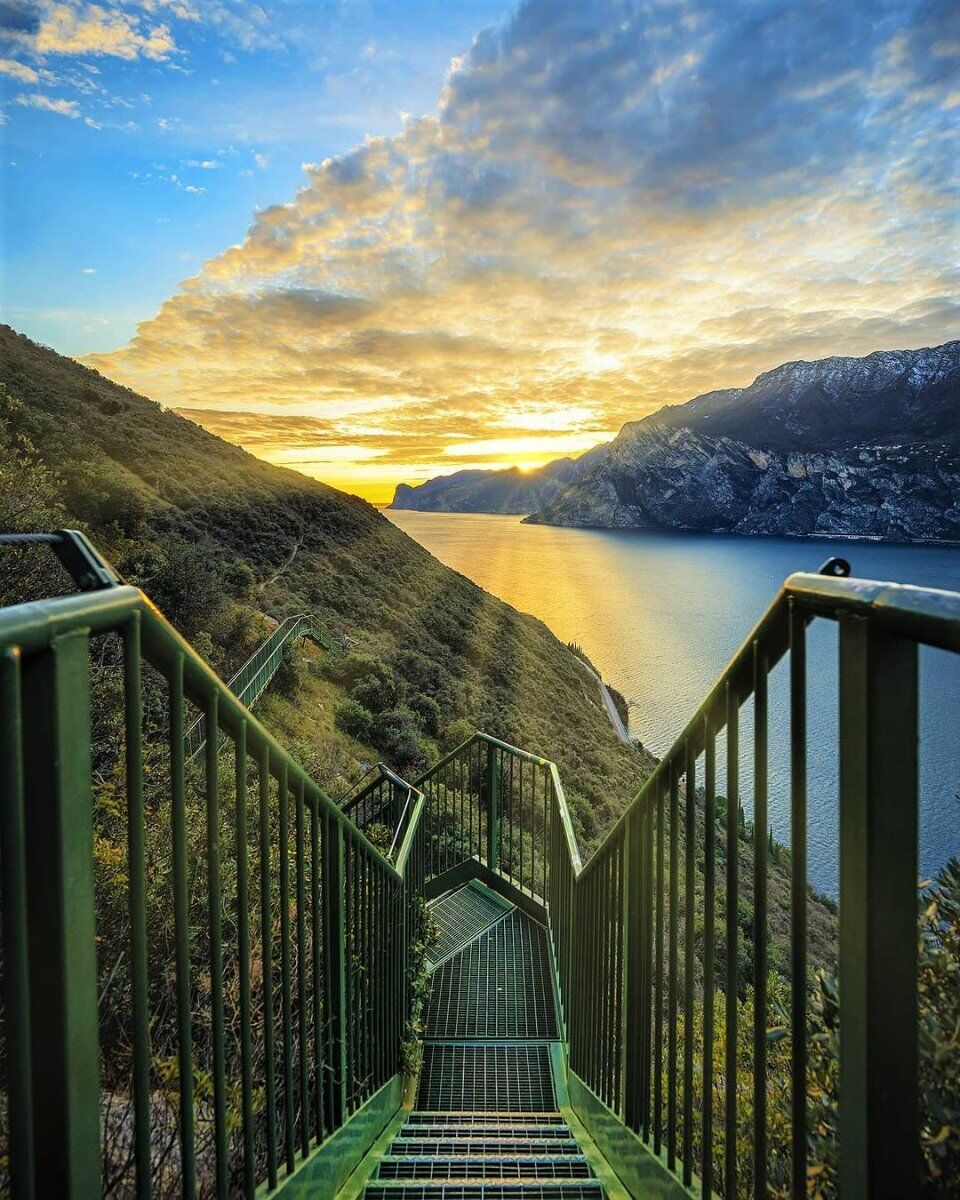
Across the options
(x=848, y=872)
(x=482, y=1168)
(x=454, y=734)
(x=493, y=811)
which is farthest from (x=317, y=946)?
(x=454, y=734)

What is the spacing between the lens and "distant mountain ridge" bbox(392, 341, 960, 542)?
98938 millimetres

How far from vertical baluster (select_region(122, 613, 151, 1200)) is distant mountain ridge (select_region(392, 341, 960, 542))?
111m

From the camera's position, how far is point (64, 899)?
2.52 ft

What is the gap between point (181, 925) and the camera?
1135 millimetres

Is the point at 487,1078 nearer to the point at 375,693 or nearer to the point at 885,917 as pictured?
the point at 885,917

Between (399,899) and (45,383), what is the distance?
3422 cm

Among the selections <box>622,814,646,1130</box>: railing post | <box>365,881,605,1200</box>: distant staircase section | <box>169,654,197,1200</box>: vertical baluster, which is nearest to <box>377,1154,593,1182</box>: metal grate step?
<box>365,881,605,1200</box>: distant staircase section

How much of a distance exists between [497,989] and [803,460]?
127446mm

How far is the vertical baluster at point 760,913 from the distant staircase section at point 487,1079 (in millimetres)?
1708

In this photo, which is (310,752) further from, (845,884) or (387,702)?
(845,884)

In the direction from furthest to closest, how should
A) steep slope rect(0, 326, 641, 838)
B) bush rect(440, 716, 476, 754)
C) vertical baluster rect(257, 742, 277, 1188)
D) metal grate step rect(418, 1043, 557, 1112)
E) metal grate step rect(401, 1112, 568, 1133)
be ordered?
1. bush rect(440, 716, 476, 754)
2. steep slope rect(0, 326, 641, 838)
3. metal grate step rect(418, 1043, 557, 1112)
4. metal grate step rect(401, 1112, 568, 1133)
5. vertical baluster rect(257, 742, 277, 1188)

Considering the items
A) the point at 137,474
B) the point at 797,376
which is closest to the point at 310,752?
the point at 137,474

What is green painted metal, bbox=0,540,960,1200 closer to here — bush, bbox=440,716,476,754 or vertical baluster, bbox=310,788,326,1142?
vertical baluster, bbox=310,788,326,1142

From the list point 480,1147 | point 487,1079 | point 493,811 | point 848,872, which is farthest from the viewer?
point 493,811
